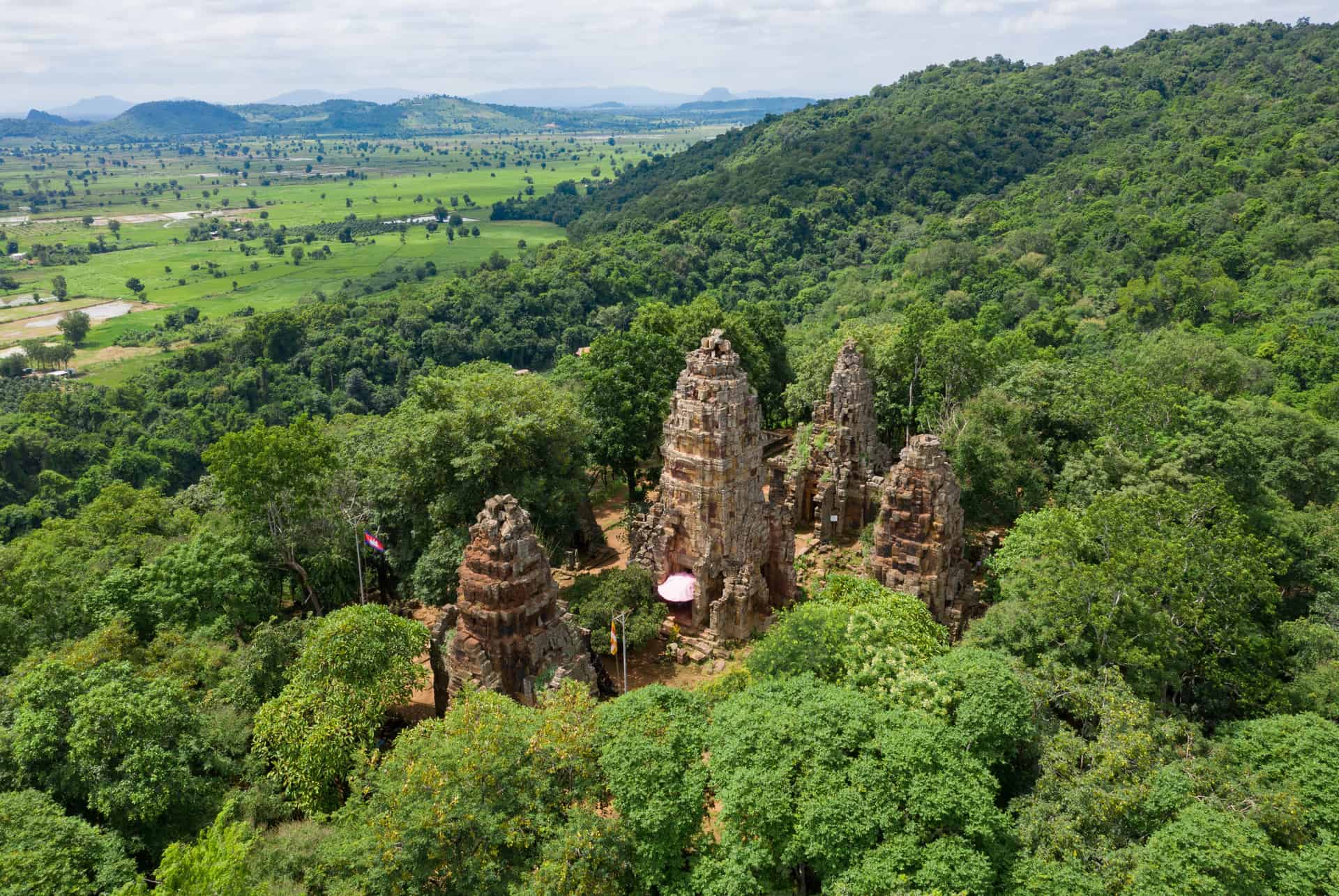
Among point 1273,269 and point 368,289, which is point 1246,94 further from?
point 368,289

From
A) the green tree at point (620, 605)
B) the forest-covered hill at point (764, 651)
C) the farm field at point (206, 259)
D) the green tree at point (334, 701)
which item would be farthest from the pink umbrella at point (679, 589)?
the farm field at point (206, 259)

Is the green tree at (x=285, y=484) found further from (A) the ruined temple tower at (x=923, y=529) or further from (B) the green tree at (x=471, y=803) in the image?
(A) the ruined temple tower at (x=923, y=529)

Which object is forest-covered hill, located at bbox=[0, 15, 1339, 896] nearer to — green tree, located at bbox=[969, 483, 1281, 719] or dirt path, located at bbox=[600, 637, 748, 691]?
green tree, located at bbox=[969, 483, 1281, 719]

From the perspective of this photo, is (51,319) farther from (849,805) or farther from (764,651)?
(849,805)

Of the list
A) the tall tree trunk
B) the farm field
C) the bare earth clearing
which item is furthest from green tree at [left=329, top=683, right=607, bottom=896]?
the bare earth clearing

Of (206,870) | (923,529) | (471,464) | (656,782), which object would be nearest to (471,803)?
(656,782)

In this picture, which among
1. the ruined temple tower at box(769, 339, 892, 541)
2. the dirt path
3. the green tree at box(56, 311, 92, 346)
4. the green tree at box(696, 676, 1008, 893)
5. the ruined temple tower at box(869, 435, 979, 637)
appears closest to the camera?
the green tree at box(696, 676, 1008, 893)
